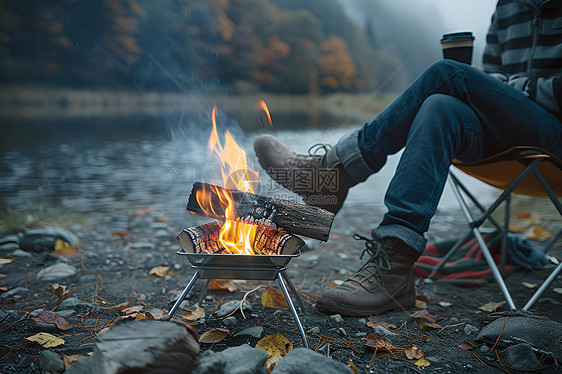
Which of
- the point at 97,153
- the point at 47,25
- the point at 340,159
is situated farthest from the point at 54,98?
the point at 340,159

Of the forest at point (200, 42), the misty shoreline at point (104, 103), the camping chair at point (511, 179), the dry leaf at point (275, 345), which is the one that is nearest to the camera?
the dry leaf at point (275, 345)

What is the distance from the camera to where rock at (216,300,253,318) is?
1.42 m

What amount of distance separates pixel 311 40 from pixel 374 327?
14.5m

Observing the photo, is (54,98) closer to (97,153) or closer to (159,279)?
(97,153)

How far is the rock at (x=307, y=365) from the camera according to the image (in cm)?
85

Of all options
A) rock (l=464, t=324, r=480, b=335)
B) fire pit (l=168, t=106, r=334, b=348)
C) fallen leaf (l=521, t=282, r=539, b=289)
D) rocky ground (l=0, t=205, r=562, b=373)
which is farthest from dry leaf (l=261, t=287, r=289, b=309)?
fallen leaf (l=521, t=282, r=539, b=289)

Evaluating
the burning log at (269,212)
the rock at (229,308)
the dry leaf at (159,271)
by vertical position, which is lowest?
the dry leaf at (159,271)

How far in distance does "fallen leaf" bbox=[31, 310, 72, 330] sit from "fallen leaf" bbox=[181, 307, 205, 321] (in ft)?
1.22

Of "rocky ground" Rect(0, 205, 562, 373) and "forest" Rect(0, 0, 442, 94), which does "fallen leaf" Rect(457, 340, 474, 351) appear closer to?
"rocky ground" Rect(0, 205, 562, 373)

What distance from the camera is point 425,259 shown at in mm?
2051

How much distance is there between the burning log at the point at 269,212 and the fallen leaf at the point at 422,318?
19.8 inches

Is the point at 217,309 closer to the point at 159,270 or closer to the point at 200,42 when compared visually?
the point at 159,270

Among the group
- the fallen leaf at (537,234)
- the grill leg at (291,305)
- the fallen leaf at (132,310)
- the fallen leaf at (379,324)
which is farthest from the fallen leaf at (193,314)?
the fallen leaf at (537,234)

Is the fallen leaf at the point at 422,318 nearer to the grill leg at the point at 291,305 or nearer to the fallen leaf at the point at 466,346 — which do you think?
the fallen leaf at the point at 466,346
